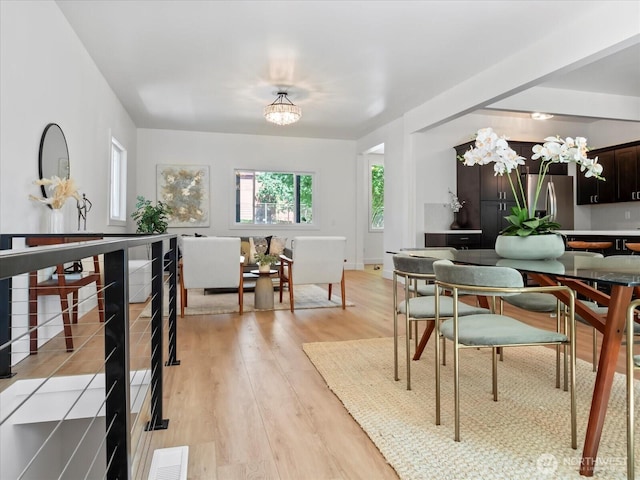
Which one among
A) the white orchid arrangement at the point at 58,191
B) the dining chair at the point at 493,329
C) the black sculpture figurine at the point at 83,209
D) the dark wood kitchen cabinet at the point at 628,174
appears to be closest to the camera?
the dining chair at the point at 493,329

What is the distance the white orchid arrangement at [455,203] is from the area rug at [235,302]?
232 centimetres

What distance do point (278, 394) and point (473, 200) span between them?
16.6 ft

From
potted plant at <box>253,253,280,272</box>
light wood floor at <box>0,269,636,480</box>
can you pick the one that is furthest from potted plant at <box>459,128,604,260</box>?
potted plant at <box>253,253,280,272</box>

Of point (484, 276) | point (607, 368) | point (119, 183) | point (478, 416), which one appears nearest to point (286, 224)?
point (119, 183)

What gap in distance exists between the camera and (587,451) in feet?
5.15

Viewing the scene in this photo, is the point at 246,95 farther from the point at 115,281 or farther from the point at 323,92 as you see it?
the point at 115,281

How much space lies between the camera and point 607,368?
1.55m

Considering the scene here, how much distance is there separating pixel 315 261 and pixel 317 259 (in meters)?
0.03

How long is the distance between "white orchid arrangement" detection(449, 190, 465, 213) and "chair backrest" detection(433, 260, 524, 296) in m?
4.98

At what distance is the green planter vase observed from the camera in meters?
2.28

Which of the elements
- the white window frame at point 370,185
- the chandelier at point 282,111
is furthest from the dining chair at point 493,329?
the white window frame at point 370,185

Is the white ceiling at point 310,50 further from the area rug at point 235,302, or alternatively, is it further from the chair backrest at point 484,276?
the area rug at point 235,302

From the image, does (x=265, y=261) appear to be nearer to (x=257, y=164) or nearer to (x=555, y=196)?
(x=257, y=164)

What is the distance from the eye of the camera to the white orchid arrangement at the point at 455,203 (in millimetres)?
6555
